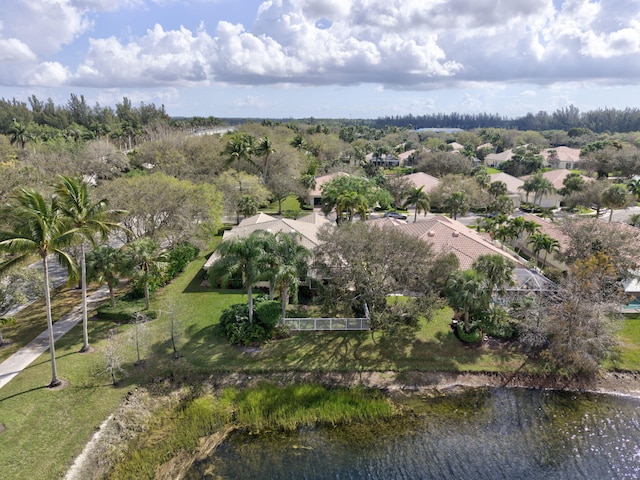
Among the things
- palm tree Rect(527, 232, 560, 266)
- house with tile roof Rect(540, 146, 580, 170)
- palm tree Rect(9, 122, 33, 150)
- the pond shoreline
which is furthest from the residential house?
palm tree Rect(9, 122, 33, 150)

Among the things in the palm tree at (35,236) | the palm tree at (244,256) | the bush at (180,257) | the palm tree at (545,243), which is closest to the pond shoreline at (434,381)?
the palm tree at (244,256)

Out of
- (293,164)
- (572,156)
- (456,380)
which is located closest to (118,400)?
(456,380)

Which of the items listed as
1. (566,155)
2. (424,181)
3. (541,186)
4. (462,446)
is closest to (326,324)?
(462,446)

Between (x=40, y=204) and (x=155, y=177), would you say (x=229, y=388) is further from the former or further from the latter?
(x=155, y=177)

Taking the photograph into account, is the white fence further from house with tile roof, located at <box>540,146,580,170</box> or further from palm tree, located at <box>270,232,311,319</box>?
house with tile roof, located at <box>540,146,580,170</box>

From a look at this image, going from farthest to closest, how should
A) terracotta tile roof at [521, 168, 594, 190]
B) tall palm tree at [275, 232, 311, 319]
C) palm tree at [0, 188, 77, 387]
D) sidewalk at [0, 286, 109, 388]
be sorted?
terracotta tile roof at [521, 168, 594, 190] < tall palm tree at [275, 232, 311, 319] < sidewalk at [0, 286, 109, 388] < palm tree at [0, 188, 77, 387]

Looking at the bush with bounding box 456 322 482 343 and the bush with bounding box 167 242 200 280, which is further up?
the bush with bounding box 167 242 200 280

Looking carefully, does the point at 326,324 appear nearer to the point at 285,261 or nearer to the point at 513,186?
the point at 285,261
